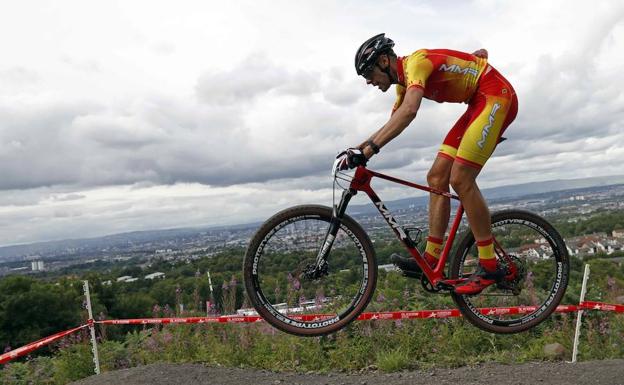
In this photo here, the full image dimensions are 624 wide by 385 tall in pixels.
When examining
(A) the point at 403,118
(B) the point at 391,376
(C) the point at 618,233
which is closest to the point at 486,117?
(A) the point at 403,118

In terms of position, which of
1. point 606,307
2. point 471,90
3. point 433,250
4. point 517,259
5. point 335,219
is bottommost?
point 606,307

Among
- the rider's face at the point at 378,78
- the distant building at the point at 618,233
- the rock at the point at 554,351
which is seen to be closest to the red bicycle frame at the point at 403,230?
the rider's face at the point at 378,78

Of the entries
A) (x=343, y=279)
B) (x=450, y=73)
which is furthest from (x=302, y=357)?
(x=450, y=73)

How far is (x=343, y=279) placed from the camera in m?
5.36

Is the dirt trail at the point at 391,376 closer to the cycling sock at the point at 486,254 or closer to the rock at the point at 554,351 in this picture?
the rock at the point at 554,351

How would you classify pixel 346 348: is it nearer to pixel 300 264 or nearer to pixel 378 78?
pixel 300 264

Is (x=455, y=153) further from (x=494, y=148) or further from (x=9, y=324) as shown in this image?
(x=9, y=324)

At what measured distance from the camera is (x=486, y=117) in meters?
5.00

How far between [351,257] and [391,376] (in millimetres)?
2461

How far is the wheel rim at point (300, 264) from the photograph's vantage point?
5031mm

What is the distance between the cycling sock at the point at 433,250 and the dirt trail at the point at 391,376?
76.3 inches

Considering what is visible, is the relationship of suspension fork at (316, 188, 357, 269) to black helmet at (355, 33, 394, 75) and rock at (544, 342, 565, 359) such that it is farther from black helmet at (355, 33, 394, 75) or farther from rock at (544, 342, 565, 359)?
rock at (544, 342, 565, 359)

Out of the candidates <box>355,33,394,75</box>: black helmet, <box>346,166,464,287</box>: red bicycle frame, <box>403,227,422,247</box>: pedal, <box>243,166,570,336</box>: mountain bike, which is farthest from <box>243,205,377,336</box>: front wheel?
<box>355,33,394,75</box>: black helmet

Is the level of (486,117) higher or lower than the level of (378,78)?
lower
